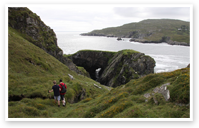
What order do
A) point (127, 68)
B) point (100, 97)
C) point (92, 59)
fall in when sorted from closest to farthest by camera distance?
1. point (100, 97)
2. point (127, 68)
3. point (92, 59)

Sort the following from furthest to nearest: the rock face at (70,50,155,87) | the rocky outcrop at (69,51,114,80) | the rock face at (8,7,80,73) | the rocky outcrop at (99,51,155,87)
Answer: the rocky outcrop at (69,51,114,80)
the rocky outcrop at (99,51,155,87)
the rock face at (70,50,155,87)
the rock face at (8,7,80,73)

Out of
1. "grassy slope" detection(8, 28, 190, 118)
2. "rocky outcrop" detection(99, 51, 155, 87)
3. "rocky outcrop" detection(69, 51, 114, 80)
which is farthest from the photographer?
"rocky outcrop" detection(69, 51, 114, 80)

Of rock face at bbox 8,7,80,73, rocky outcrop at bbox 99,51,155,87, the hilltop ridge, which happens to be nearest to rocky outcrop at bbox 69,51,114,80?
rocky outcrop at bbox 99,51,155,87

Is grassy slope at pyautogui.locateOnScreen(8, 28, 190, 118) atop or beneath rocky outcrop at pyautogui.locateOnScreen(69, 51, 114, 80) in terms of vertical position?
beneath

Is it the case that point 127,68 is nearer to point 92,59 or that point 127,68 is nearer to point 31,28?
point 92,59

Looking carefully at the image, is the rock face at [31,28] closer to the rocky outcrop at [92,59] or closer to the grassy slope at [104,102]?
the grassy slope at [104,102]

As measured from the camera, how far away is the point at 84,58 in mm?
90062

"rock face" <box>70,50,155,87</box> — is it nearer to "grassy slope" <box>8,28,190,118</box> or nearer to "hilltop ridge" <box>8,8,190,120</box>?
"hilltop ridge" <box>8,8,190,120</box>

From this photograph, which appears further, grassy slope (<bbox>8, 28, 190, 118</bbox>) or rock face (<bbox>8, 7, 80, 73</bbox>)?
rock face (<bbox>8, 7, 80, 73</bbox>)

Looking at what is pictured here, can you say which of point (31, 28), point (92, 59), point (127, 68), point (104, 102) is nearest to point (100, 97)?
point (104, 102)

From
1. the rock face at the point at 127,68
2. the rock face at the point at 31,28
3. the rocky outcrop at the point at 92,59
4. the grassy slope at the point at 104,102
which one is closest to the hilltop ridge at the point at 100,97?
the grassy slope at the point at 104,102

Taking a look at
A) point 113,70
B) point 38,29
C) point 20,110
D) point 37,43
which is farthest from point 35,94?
point 113,70
